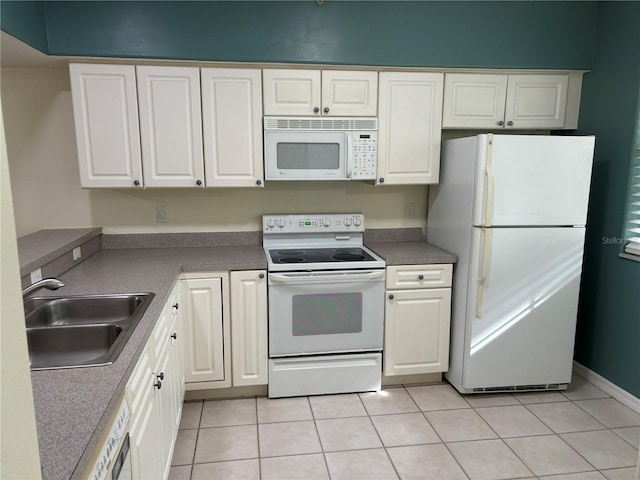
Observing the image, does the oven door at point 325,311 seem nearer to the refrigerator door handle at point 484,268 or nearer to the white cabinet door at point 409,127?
the refrigerator door handle at point 484,268

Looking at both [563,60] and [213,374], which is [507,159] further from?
[213,374]

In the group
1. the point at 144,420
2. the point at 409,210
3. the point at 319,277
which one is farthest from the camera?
the point at 409,210

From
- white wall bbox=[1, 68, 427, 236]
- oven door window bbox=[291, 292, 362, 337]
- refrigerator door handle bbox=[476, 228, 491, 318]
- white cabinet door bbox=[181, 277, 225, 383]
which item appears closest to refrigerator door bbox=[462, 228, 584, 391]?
refrigerator door handle bbox=[476, 228, 491, 318]

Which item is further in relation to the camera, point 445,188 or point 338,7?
point 445,188

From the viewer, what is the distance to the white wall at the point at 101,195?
9.44ft

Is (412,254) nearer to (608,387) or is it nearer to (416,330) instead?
(416,330)

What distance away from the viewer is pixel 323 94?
283 cm

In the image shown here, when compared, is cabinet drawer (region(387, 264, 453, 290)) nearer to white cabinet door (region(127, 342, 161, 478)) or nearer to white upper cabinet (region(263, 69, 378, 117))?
white upper cabinet (region(263, 69, 378, 117))

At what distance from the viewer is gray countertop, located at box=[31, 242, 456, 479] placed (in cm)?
97

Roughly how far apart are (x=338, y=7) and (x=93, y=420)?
8.35 feet

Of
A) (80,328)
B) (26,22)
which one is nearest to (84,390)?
(80,328)

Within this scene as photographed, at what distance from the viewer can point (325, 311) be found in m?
2.83

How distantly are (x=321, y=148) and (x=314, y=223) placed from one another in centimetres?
56

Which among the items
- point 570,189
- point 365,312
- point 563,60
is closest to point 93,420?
point 365,312
